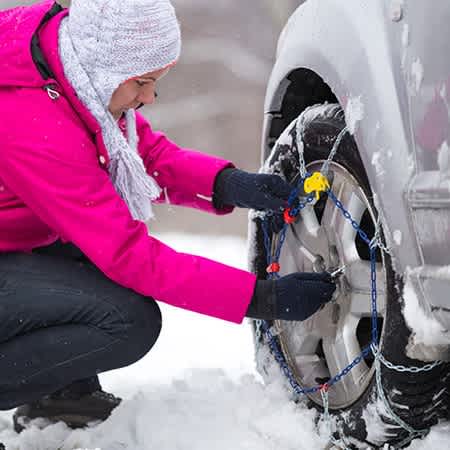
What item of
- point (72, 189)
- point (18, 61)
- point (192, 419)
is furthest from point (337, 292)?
point (18, 61)

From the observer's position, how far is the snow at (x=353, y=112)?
157cm

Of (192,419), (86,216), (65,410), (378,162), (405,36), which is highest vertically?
(405,36)

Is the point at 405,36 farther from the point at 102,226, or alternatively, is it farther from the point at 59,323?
the point at 59,323

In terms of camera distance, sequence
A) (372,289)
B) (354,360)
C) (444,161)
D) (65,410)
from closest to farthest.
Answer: (444,161) < (372,289) < (354,360) < (65,410)

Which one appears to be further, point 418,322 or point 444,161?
point 418,322

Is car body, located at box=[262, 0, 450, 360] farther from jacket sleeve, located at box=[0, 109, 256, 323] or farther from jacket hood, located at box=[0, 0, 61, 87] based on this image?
jacket hood, located at box=[0, 0, 61, 87]

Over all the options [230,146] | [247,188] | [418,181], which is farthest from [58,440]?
[230,146]

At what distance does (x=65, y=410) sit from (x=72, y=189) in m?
0.87

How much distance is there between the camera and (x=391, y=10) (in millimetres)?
1466

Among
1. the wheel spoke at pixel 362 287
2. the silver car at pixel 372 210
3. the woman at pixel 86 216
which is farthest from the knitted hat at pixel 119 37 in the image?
the wheel spoke at pixel 362 287

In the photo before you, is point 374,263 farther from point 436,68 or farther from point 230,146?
point 230,146

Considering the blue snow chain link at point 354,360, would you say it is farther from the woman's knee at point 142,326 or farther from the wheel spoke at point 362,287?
the woman's knee at point 142,326

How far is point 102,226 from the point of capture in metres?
1.76

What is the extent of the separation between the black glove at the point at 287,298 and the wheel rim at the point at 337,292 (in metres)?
0.09
